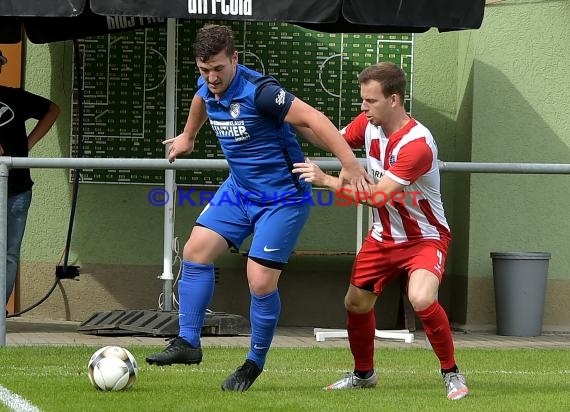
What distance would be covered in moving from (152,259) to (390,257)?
16.0 feet

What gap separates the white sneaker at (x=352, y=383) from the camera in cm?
698

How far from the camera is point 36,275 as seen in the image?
1123cm

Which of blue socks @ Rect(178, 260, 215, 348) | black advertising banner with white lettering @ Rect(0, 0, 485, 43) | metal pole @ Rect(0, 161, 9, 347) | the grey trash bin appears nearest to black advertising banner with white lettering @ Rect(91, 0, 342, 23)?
black advertising banner with white lettering @ Rect(0, 0, 485, 43)

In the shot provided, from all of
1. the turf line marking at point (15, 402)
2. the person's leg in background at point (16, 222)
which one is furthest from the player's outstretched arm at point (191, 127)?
the person's leg in background at point (16, 222)

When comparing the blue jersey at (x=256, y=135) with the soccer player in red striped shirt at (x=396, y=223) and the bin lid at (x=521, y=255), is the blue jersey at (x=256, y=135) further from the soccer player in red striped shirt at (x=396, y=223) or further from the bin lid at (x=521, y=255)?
the bin lid at (x=521, y=255)

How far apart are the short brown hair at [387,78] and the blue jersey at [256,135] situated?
0.47 m

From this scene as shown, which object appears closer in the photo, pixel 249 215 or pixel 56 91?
pixel 249 215

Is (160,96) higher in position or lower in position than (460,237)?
higher

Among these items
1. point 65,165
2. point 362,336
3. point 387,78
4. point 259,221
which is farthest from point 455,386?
point 65,165

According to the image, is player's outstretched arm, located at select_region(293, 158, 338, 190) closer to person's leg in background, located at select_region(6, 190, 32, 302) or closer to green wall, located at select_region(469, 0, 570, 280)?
person's leg in background, located at select_region(6, 190, 32, 302)

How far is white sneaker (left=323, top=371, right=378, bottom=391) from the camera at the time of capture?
6984 mm

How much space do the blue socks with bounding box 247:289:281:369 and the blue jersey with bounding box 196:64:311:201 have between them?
58 centimetres

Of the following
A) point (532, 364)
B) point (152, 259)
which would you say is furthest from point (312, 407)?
point (152, 259)

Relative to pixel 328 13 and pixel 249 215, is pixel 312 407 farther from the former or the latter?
pixel 328 13
